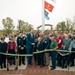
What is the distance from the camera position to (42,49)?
1296cm

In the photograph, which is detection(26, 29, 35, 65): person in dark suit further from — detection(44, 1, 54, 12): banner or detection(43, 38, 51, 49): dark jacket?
detection(44, 1, 54, 12): banner

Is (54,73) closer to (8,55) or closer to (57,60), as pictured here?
(57,60)

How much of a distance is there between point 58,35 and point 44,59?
1.64 metres

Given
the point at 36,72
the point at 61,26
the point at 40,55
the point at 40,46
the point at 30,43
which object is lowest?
the point at 36,72

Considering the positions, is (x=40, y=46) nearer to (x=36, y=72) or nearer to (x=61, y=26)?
(x=36, y=72)

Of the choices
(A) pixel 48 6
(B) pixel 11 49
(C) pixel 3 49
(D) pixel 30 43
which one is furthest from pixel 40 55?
(A) pixel 48 6

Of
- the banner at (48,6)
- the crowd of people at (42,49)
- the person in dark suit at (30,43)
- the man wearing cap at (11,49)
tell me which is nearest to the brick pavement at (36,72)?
the crowd of people at (42,49)

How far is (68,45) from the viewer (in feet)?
40.8

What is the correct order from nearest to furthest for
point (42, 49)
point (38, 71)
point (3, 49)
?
point (38, 71) → point (3, 49) → point (42, 49)

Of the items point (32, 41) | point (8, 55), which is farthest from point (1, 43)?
point (32, 41)

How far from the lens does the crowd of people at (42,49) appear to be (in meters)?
12.4

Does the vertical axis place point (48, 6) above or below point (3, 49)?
above

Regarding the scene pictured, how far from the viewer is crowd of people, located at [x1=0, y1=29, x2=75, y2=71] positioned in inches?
489

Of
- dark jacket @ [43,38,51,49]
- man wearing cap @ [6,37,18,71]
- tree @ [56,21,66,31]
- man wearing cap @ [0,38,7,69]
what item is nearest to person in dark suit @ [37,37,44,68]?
dark jacket @ [43,38,51,49]
